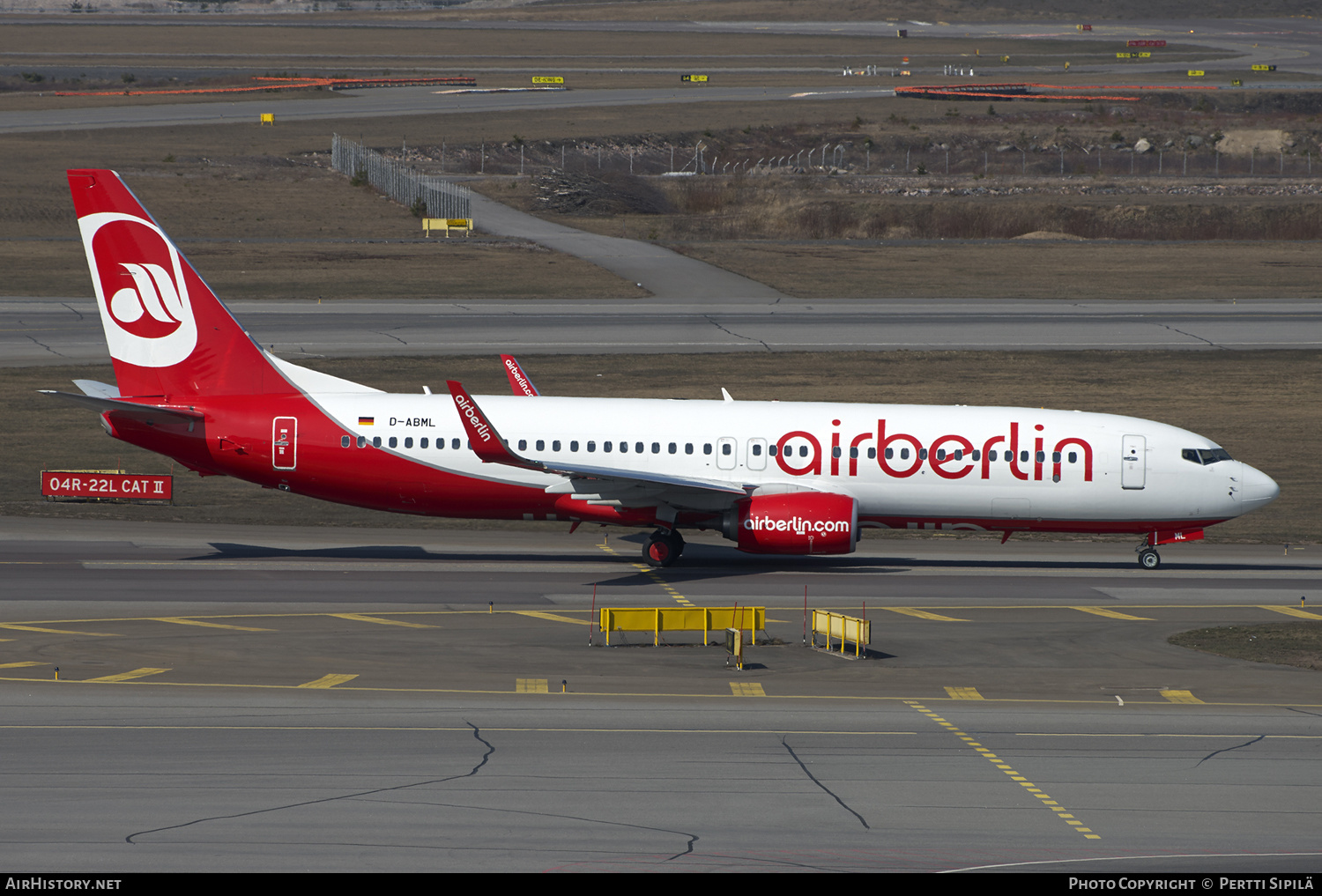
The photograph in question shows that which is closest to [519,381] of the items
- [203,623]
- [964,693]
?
[203,623]

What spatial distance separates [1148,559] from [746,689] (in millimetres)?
17458

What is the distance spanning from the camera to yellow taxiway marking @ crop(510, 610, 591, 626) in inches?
1268

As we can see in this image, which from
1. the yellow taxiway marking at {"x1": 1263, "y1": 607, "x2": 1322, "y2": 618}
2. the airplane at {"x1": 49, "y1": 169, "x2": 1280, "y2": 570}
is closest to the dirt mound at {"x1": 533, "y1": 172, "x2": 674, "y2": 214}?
the airplane at {"x1": 49, "y1": 169, "x2": 1280, "y2": 570}

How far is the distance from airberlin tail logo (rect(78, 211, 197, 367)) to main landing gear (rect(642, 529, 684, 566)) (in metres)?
13.4

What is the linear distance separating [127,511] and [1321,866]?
117 feet

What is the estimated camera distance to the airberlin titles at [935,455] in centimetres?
3816

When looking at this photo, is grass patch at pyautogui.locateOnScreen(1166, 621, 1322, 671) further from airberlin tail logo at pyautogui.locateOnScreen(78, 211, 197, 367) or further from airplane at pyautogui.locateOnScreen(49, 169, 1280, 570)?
airberlin tail logo at pyautogui.locateOnScreen(78, 211, 197, 367)

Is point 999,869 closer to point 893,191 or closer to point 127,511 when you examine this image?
point 127,511

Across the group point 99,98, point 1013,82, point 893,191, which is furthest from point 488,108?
point 1013,82

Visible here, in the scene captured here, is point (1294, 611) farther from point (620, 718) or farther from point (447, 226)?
point (447, 226)

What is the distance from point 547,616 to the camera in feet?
107

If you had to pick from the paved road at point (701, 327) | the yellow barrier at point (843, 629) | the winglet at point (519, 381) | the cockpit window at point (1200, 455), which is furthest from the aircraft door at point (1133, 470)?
the paved road at point (701, 327)

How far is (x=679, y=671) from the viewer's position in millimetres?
28250

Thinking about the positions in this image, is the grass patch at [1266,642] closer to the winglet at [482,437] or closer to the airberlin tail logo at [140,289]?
the winglet at [482,437]
